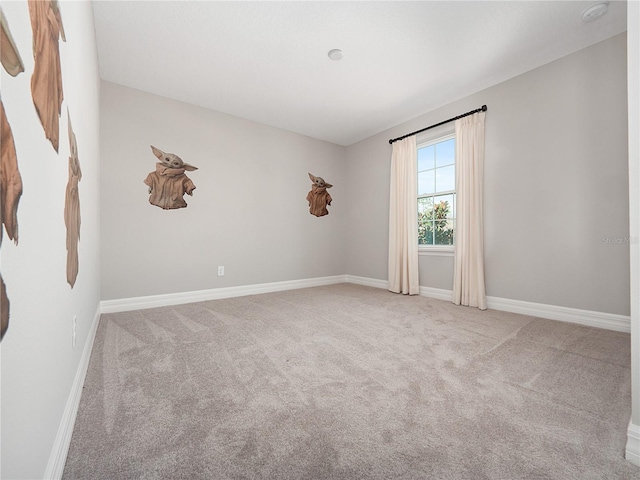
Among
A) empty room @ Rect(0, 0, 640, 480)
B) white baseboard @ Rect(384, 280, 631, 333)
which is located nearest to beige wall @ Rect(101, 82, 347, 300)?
empty room @ Rect(0, 0, 640, 480)

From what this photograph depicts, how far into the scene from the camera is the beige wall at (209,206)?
10.0ft

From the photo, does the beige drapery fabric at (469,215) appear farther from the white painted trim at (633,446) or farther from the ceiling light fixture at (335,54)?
the white painted trim at (633,446)

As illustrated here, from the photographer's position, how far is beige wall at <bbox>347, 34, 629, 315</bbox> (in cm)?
234

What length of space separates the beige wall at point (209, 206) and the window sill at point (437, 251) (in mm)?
1621

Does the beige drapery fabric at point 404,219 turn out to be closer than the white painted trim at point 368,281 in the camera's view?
Yes

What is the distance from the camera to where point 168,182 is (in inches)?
131

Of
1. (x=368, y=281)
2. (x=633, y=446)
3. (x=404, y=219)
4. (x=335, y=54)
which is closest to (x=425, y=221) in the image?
(x=404, y=219)

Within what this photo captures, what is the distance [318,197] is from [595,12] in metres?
3.56

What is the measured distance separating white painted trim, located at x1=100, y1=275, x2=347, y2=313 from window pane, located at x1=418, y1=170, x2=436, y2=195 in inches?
84.2

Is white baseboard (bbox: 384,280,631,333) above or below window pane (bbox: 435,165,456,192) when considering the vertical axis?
below

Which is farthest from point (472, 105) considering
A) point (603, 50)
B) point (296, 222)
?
point (296, 222)

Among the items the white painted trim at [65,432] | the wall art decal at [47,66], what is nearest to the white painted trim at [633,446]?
the white painted trim at [65,432]

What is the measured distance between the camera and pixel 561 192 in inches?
103

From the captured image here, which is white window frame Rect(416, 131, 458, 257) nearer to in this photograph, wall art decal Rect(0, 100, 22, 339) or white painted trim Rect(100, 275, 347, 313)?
white painted trim Rect(100, 275, 347, 313)
